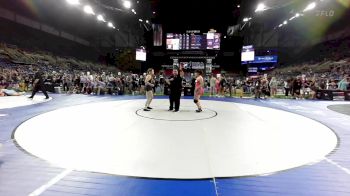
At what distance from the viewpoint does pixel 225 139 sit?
5.48m

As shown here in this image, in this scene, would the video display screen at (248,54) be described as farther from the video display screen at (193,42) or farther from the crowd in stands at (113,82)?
the crowd in stands at (113,82)

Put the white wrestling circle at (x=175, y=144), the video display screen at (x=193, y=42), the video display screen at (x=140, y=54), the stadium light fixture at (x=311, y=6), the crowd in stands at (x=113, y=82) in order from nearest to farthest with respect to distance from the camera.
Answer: the white wrestling circle at (x=175, y=144)
the crowd in stands at (x=113, y=82)
the stadium light fixture at (x=311, y=6)
the video display screen at (x=193, y=42)
the video display screen at (x=140, y=54)

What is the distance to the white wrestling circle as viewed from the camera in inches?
152

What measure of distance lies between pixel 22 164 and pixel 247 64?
34810 mm

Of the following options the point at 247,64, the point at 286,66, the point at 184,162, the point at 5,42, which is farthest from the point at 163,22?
the point at 184,162

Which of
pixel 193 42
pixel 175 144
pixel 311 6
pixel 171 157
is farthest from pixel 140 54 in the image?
pixel 171 157

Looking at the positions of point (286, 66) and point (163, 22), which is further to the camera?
point (286, 66)

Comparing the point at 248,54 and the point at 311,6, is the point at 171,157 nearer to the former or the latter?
the point at 311,6

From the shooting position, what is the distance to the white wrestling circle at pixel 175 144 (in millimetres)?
3873

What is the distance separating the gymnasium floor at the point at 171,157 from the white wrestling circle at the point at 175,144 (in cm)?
2

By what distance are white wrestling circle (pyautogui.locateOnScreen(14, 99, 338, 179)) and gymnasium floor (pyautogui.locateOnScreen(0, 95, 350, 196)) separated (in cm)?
2

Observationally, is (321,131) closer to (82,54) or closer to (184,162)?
(184,162)

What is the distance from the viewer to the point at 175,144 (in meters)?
5.05

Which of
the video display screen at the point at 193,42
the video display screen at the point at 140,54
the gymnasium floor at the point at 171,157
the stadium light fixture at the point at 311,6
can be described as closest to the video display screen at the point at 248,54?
the video display screen at the point at 193,42
